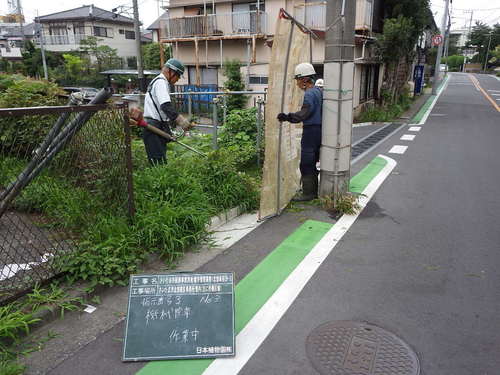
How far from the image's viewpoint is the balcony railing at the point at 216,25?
66.1 feet

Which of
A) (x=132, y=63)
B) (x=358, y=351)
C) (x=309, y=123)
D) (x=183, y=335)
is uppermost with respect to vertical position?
(x=132, y=63)

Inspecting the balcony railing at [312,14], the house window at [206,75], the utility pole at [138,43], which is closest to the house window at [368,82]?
the balcony railing at [312,14]

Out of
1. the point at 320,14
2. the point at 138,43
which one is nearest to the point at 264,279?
the point at 320,14

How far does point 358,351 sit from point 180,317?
130 cm

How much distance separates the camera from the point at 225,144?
7320mm

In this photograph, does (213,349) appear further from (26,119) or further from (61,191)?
(26,119)

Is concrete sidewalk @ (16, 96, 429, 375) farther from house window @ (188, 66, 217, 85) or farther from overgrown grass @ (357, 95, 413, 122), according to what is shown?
house window @ (188, 66, 217, 85)

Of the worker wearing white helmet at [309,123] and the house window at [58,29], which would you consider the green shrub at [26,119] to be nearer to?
the worker wearing white helmet at [309,123]

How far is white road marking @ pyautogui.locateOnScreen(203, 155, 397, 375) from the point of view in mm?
2711

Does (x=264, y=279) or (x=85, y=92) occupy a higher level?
(x=85, y=92)

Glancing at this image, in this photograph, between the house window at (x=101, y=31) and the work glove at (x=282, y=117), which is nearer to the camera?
the work glove at (x=282, y=117)

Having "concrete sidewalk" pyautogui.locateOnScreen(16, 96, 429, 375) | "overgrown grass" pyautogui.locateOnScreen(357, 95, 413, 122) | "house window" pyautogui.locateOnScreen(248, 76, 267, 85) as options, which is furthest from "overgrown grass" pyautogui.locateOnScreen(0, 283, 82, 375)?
"house window" pyautogui.locateOnScreen(248, 76, 267, 85)

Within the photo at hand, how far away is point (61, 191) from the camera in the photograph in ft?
15.6

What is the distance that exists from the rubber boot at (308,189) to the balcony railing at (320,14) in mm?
13190
